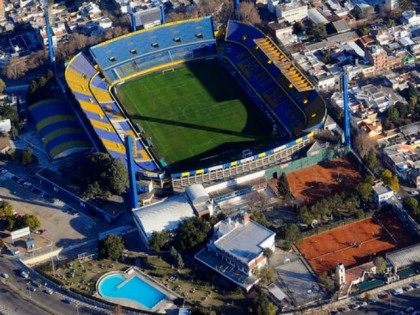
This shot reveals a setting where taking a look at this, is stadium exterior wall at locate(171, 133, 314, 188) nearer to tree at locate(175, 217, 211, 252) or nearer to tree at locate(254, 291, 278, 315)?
tree at locate(175, 217, 211, 252)

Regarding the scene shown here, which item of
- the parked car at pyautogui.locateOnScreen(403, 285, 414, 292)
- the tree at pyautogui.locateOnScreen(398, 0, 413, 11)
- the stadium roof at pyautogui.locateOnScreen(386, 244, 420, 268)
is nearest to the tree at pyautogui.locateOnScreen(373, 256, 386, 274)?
the stadium roof at pyautogui.locateOnScreen(386, 244, 420, 268)

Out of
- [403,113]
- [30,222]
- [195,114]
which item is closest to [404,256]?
[403,113]

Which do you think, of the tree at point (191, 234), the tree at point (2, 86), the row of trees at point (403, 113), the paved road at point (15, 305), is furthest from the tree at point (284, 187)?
the tree at point (2, 86)

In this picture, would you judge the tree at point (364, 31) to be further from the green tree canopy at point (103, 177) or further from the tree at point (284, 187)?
the green tree canopy at point (103, 177)

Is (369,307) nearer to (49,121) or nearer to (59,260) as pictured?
(59,260)

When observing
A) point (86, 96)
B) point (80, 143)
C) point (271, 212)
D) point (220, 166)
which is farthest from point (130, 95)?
point (271, 212)

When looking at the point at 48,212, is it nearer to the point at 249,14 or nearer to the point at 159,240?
the point at 159,240
